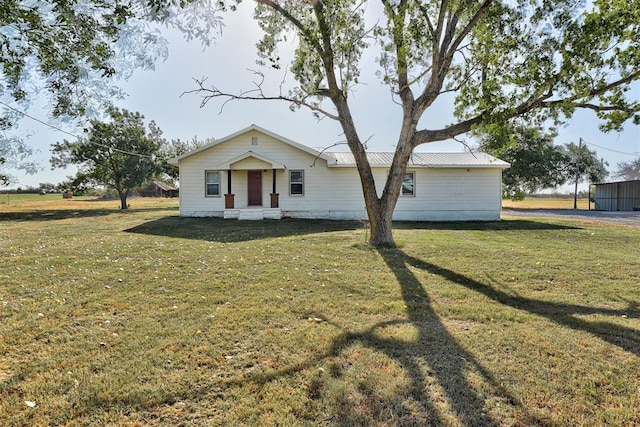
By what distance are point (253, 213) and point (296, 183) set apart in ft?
8.71

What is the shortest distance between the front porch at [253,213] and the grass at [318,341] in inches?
345

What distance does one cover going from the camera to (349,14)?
8.96m

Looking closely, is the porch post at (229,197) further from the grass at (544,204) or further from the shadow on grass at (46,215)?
the grass at (544,204)

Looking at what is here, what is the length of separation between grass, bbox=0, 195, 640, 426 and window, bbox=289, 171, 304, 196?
9790 mm

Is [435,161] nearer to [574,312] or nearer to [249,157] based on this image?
[249,157]

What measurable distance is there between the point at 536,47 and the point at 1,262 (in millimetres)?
12524

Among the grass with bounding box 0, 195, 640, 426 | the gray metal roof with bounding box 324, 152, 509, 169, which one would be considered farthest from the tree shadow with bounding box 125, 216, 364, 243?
the gray metal roof with bounding box 324, 152, 509, 169

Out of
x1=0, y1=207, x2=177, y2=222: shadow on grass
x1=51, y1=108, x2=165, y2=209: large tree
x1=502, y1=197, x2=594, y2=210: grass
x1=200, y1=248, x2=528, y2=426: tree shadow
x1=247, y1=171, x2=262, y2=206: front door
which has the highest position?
x1=51, y1=108, x2=165, y2=209: large tree

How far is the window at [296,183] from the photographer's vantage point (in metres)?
17.1

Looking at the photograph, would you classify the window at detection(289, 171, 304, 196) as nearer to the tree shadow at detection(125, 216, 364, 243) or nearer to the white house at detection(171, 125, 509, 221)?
the white house at detection(171, 125, 509, 221)

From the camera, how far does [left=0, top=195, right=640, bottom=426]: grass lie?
246 cm

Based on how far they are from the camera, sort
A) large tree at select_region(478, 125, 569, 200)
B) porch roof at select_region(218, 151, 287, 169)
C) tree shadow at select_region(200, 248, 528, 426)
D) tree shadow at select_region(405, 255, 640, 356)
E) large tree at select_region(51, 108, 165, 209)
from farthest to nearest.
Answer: large tree at select_region(478, 125, 569, 200)
large tree at select_region(51, 108, 165, 209)
porch roof at select_region(218, 151, 287, 169)
tree shadow at select_region(405, 255, 640, 356)
tree shadow at select_region(200, 248, 528, 426)

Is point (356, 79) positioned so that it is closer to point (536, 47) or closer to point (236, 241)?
point (536, 47)

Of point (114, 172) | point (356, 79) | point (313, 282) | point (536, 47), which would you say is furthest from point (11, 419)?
point (114, 172)
